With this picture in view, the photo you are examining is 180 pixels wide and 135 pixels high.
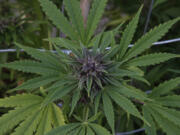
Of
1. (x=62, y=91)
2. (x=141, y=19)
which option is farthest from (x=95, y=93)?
(x=141, y=19)

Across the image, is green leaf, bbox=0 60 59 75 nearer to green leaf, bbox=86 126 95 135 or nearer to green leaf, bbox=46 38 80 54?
green leaf, bbox=46 38 80 54

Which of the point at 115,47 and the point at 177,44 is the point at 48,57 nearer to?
the point at 115,47

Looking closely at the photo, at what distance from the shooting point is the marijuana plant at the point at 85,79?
88cm

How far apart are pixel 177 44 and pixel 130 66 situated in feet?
2.27

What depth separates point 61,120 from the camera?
40.1 inches

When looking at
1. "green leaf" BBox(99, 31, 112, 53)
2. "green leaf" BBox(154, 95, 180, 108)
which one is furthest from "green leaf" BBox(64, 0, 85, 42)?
"green leaf" BBox(154, 95, 180, 108)

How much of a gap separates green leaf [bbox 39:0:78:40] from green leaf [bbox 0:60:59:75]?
0.62 feet

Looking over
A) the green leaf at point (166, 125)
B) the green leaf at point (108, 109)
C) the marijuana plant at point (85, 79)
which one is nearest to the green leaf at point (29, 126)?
the marijuana plant at point (85, 79)

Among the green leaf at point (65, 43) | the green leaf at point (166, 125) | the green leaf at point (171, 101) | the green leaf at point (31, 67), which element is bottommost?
the green leaf at point (166, 125)

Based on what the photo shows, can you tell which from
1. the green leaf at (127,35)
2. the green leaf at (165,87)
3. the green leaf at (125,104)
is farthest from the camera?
the green leaf at (165,87)

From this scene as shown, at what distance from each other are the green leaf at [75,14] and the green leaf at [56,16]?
27 mm

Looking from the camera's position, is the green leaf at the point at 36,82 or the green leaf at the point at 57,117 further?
the green leaf at the point at 57,117

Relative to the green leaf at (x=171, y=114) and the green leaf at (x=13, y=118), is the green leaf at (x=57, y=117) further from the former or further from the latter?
the green leaf at (x=171, y=114)

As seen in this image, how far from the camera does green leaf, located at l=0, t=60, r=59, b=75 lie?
90 cm
